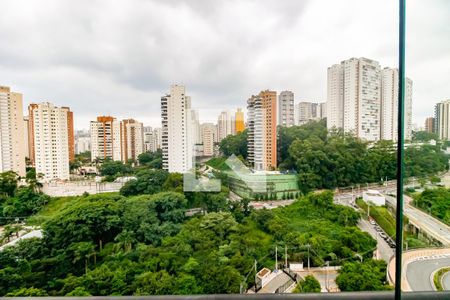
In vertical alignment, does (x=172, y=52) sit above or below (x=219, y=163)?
above

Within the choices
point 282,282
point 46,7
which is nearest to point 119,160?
point 46,7

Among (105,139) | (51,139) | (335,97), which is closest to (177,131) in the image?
(105,139)

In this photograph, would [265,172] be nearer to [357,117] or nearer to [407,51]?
[357,117]

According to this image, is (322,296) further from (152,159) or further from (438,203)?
(152,159)

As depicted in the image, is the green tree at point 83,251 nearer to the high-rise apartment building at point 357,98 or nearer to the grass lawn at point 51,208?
the grass lawn at point 51,208

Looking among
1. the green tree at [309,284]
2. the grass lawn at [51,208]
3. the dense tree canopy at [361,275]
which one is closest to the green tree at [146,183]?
the grass lawn at [51,208]

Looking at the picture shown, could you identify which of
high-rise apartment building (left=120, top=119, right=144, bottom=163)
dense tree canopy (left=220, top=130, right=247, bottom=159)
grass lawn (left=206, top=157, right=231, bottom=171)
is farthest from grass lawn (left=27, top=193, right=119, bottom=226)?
dense tree canopy (left=220, top=130, right=247, bottom=159)

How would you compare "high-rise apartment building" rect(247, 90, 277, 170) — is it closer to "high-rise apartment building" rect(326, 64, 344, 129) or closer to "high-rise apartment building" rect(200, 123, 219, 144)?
"high-rise apartment building" rect(200, 123, 219, 144)
